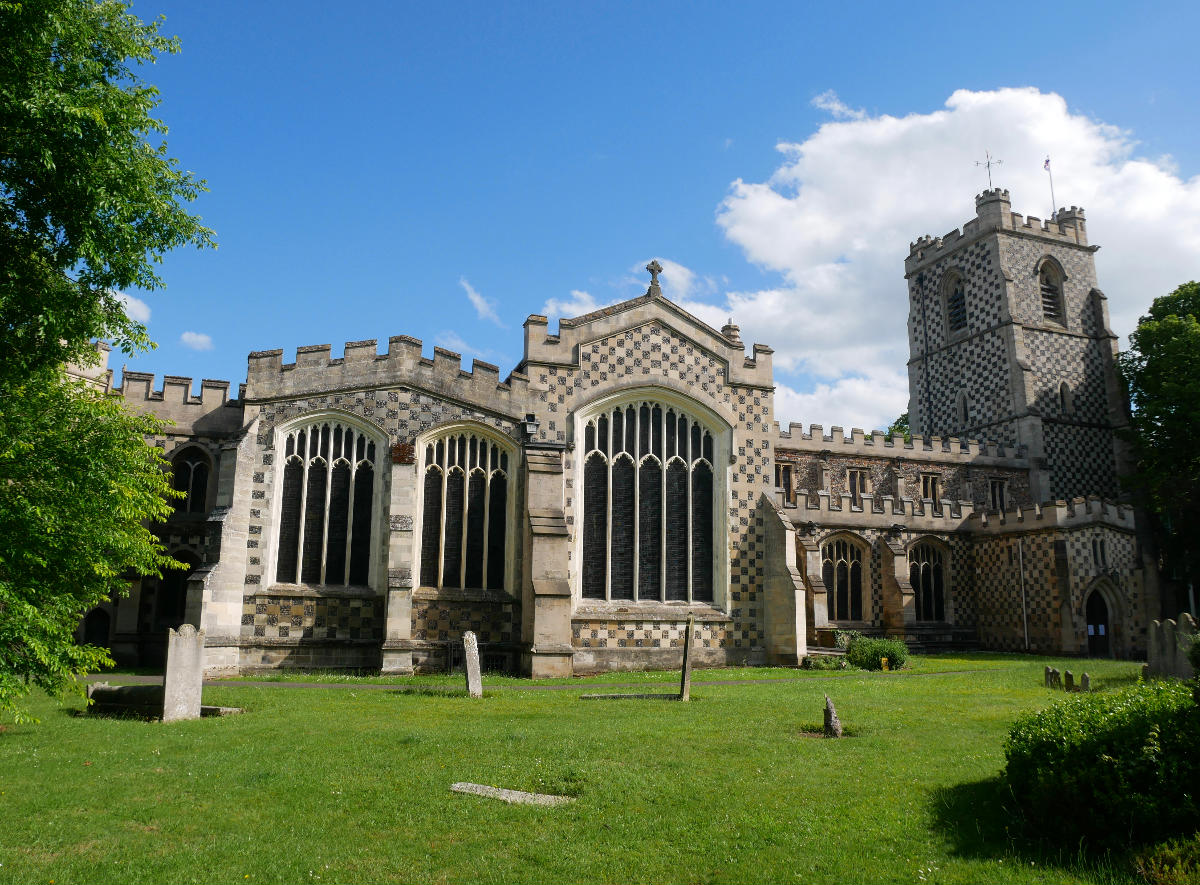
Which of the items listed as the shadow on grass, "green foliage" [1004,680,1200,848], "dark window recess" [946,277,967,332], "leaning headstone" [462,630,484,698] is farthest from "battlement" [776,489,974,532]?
"green foliage" [1004,680,1200,848]

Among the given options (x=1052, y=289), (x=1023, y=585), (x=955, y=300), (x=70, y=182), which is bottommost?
(x=1023, y=585)

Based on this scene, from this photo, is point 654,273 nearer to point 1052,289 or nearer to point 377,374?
point 377,374

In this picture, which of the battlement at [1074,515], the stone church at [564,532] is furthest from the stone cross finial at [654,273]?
the battlement at [1074,515]

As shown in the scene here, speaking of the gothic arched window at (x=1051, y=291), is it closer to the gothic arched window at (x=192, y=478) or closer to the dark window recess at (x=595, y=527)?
the dark window recess at (x=595, y=527)

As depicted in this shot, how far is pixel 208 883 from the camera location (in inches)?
271

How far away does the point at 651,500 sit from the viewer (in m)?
26.6

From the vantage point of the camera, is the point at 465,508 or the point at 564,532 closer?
the point at 564,532

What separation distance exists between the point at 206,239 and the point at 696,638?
58.8 ft

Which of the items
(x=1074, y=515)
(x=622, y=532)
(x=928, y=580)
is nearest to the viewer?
(x=622, y=532)

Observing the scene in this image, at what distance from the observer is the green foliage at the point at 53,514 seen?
10516 mm

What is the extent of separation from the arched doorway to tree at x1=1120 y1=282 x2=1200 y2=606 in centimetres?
499

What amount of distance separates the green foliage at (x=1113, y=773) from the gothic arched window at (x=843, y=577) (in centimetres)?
2458

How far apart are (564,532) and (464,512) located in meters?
3.03

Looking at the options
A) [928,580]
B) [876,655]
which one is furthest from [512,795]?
[928,580]
